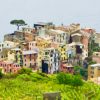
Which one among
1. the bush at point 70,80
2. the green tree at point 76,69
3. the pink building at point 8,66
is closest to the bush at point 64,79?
the bush at point 70,80

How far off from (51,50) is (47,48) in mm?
515

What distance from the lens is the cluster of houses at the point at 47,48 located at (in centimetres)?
2994

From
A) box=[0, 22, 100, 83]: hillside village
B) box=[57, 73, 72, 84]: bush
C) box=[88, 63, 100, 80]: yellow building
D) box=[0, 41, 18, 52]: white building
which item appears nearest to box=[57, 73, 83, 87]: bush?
box=[57, 73, 72, 84]: bush

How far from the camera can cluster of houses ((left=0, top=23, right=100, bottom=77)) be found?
29938mm

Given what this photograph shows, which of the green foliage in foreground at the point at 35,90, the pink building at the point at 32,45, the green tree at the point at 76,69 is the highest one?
the green foliage in foreground at the point at 35,90

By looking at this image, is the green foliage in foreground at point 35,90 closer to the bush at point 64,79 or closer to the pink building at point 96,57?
the bush at point 64,79

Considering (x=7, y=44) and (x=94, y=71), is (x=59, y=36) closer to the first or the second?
(x=7, y=44)

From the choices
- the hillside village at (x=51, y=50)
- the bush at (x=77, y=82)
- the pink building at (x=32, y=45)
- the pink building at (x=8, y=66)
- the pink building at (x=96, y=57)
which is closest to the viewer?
the bush at (x=77, y=82)

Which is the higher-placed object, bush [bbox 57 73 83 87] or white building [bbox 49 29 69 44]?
bush [bbox 57 73 83 87]

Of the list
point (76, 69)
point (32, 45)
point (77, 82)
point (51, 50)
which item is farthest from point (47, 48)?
point (77, 82)

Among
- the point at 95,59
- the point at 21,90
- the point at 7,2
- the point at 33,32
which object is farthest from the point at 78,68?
the point at 7,2

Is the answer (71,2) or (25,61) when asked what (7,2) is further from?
(25,61)

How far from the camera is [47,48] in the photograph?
103 ft

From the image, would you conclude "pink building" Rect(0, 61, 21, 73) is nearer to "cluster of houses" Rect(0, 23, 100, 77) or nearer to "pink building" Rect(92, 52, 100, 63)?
"cluster of houses" Rect(0, 23, 100, 77)
